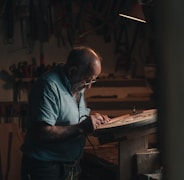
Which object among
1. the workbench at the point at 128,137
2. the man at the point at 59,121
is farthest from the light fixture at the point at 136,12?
the workbench at the point at 128,137

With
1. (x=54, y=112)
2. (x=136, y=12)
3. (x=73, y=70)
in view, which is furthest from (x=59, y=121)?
(x=136, y=12)

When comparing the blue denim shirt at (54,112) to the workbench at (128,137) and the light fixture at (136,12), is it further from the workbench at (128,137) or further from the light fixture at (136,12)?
the light fixture at (136,12)

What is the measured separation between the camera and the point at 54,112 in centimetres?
225

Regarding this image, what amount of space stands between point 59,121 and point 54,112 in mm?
84

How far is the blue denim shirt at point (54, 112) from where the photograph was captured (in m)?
2.24

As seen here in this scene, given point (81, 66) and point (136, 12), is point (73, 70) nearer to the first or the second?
point (81, 66)

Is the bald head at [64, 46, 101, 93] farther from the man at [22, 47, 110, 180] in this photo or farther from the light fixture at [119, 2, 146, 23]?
the light fixture at [119, 2, 146, 23]

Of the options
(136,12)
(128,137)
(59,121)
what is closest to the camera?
(128,137)

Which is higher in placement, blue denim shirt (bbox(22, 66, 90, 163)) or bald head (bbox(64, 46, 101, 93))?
bald head (bbox(64, 46, 101, 93))

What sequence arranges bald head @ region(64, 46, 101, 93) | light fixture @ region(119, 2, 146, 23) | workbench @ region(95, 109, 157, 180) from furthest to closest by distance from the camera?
light fixture @ region(119, 2, 146, 23) → bald head @ region(64, 46, 101, 93) → workbench @ region(95, 109, 157, 180)

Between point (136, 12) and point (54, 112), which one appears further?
point (136, 12)

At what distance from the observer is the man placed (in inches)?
88.1

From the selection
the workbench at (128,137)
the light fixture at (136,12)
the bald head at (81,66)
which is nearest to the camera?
the workbench at (128,137)

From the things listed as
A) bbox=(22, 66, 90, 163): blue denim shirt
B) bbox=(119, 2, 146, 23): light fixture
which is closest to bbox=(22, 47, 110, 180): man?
bbox=(22, 66, 90, 163): blue denim shirt
